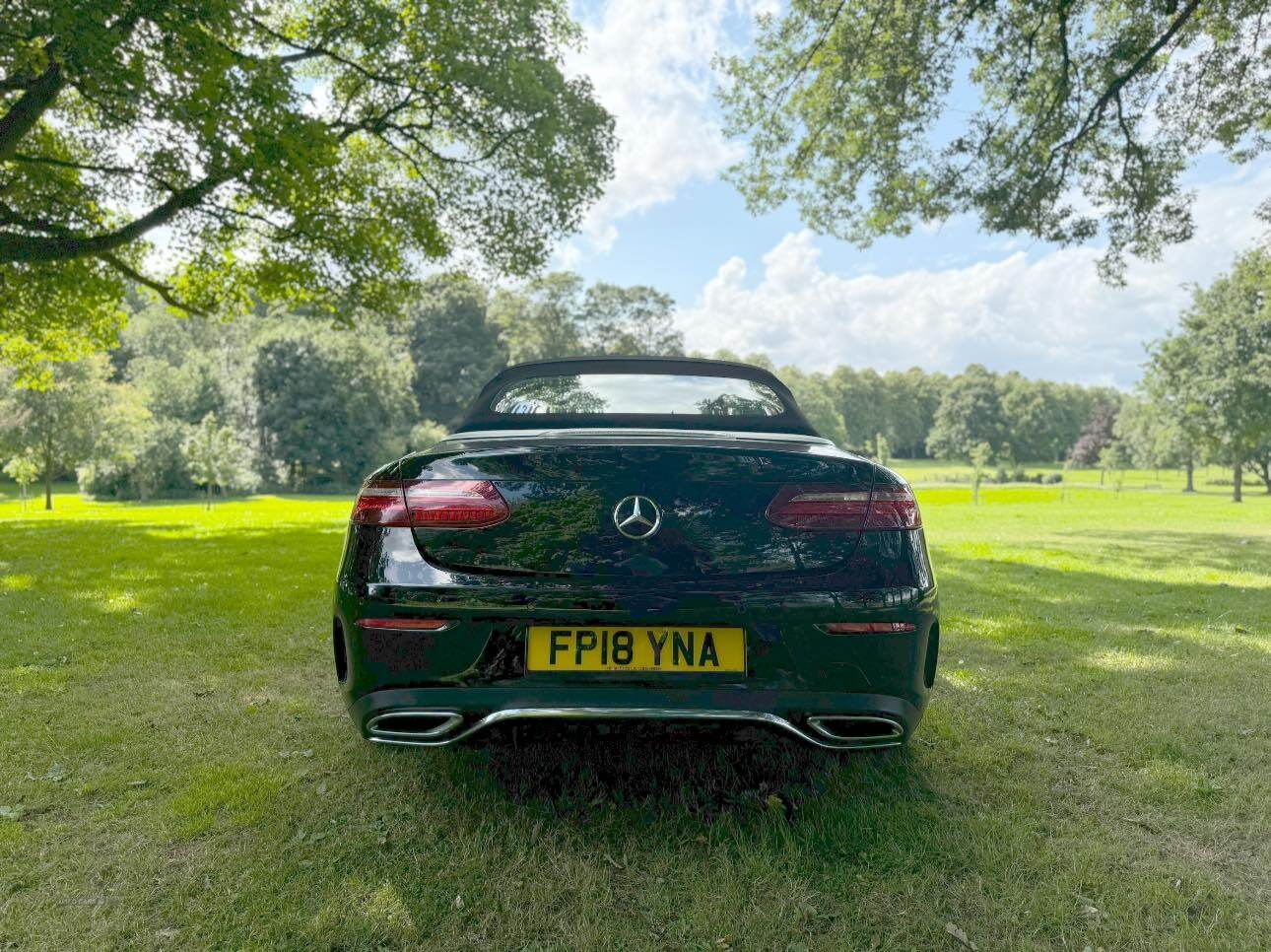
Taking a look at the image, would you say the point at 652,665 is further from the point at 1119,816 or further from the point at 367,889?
the point at 1119,816

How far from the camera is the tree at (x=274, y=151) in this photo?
317 inches

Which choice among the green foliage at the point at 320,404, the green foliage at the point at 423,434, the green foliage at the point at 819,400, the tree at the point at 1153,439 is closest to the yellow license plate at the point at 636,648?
the tree at the point at 1153,439

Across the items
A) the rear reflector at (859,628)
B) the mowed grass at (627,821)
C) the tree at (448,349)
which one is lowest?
the mowed grass at (627,821)

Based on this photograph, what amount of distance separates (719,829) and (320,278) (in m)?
11.7

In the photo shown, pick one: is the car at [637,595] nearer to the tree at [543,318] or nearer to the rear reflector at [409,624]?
the rear reflector at [409,624]

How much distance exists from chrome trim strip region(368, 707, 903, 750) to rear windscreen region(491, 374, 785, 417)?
1.42 m

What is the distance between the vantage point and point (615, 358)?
3604 mm

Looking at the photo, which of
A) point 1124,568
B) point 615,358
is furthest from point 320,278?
point 1124,568

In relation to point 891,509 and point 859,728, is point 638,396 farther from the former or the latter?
point 859,728

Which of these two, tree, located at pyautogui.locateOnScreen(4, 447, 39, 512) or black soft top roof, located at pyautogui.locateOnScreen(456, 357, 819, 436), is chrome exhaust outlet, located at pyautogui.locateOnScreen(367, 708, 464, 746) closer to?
black soft top roof, located at pyautogui.locateOnScreen(456, 357, 819, 436)

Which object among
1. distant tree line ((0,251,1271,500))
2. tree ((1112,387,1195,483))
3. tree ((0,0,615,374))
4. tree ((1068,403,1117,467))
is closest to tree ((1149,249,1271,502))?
distant tree line ((0,251,1271,500))

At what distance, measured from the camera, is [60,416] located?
2778 cm

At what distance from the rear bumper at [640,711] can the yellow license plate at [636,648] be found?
65 mm

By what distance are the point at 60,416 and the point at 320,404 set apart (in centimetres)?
1423
